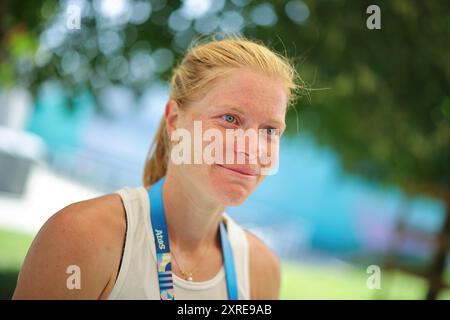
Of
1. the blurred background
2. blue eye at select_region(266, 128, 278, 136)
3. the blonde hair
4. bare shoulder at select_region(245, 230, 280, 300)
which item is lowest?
bare shoulder at select_region(245, 230, 280, 300)

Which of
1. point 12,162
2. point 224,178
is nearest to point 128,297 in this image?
point 224,178

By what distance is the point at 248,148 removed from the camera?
2.90ft

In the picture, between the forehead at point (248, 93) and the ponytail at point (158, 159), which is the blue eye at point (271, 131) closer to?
the forehead at point (248, 93)

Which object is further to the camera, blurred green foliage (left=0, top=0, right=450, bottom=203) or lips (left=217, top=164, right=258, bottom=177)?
blurred green foliage (left=0, top=0, right=450, bottom=203)

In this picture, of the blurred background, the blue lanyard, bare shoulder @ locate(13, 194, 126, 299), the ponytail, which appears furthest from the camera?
the blurred background

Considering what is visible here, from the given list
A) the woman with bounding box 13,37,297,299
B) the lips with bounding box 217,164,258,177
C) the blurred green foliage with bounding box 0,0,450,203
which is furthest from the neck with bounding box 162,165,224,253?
the blurred green foliage with bounding box 0,0,450,203

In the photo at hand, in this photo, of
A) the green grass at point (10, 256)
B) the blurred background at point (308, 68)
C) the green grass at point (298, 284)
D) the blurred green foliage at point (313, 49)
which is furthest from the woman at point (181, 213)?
the green grass at point (10, 256)

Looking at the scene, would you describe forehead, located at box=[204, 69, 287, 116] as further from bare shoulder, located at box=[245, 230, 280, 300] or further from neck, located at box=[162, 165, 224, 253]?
bare shoulder, located at box=[245, 230, 280, 300]

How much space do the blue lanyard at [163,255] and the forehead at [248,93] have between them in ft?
0.67

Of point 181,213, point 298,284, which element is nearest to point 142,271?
point 181,213

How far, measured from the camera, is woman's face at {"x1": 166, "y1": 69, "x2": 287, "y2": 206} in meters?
0.88

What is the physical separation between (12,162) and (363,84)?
3.38 m

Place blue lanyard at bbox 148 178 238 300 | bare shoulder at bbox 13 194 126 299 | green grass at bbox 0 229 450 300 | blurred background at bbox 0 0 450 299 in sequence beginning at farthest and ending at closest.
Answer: green grass at bbox 0 229 450 300, blurred background at bbox 0 0 450 299, blue lanyard at bbox 148 178 238 300, bare shoulder at bbox 13 194 126 299

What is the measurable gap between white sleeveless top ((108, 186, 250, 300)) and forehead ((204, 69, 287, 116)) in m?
0.22
